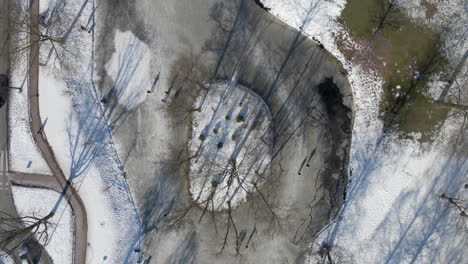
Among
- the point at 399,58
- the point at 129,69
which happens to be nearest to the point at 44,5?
the point at 129,69

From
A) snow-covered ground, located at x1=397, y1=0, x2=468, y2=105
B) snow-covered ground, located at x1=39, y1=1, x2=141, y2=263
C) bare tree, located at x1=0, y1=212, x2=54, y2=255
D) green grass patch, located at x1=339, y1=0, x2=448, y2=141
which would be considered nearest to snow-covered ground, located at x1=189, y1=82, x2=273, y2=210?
snow-covered ground, located at x1=39, y1=1, x2=141, y2=263

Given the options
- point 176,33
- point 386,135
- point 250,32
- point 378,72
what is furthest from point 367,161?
point 176,33

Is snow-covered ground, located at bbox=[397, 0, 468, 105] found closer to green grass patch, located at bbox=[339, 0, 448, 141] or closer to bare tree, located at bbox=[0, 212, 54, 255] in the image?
green grass patch, located at bbox=[339, 0, 448, 141]

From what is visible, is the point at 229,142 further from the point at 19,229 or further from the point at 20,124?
the point at 19,229

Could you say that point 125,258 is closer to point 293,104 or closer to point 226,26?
point 293,104

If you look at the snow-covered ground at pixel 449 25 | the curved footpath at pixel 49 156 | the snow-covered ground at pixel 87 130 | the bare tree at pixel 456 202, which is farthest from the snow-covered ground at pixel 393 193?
the curved footpath at pixel 49 156
